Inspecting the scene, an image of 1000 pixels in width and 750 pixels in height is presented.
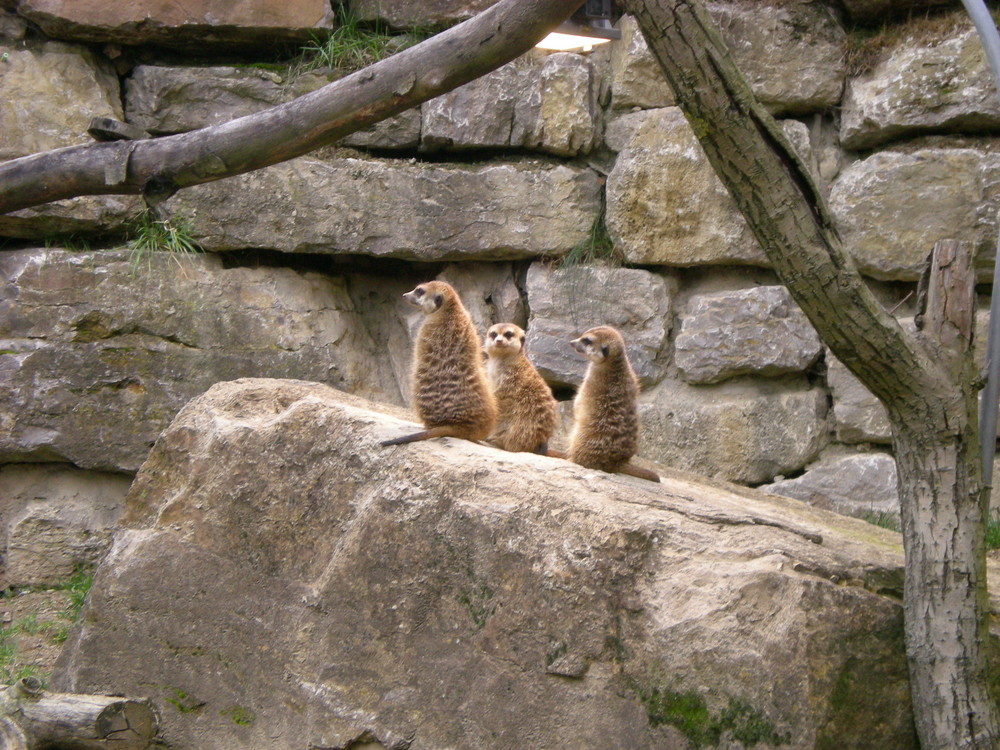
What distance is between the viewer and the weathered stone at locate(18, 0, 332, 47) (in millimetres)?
4961

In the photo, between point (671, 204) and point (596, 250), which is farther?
point (596, 250)

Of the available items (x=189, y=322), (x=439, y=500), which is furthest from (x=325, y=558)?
(x=189, y=322)

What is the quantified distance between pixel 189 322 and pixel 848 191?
3.26m

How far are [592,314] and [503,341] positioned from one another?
3.16 ft

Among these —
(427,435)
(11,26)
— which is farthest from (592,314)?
(11,26)

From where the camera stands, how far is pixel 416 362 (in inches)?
161

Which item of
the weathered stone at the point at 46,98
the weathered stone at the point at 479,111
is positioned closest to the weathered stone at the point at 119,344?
the weathered stone at the point at 46,98

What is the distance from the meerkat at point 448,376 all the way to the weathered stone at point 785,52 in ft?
6.38

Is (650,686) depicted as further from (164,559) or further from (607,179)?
(607,179)

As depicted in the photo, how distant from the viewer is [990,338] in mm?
2955

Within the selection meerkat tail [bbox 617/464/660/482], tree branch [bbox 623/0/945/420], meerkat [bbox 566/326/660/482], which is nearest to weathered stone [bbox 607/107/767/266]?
meerkat [bbox 566/326/660/482]

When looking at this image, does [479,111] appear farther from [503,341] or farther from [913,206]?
[913,206]

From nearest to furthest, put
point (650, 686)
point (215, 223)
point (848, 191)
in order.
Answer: point (650, 686) → point (848, 191) → point (215, 223)

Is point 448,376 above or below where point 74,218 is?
below
